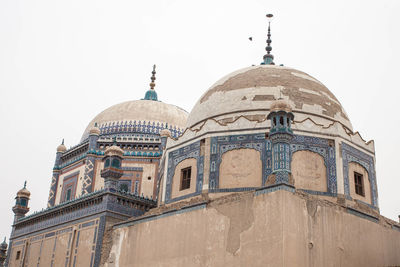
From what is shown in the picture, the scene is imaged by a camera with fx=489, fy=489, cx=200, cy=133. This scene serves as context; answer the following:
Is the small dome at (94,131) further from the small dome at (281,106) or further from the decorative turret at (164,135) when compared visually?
the small dome at (281,106)

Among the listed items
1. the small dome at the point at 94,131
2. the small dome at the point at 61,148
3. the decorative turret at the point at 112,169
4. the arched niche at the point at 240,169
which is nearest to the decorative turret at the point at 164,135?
the small dome at the point at 94,131

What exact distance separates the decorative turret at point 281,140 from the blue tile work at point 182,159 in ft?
12.1

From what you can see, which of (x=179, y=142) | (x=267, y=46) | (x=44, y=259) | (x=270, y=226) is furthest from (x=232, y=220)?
(x=267, y=46)

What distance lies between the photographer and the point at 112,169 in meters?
18.0

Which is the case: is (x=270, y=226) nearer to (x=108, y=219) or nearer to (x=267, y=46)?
(x=108, y=219)

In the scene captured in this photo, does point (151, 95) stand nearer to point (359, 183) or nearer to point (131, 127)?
point (131, 127)

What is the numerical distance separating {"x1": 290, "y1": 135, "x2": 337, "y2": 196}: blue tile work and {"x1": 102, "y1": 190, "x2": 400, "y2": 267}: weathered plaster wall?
198 centimetres

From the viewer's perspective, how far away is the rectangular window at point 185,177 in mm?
17297

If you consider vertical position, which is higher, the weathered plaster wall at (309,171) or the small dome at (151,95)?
the small dome at (151,95)

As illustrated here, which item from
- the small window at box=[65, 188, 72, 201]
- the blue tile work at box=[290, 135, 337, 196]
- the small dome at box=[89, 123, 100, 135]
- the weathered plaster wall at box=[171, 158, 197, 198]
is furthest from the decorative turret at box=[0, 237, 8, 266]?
the blue tile work at box=[290, 135, 337, 196]

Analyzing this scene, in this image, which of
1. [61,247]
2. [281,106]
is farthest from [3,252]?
[281,106]

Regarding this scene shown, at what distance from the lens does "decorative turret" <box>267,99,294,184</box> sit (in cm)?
1287

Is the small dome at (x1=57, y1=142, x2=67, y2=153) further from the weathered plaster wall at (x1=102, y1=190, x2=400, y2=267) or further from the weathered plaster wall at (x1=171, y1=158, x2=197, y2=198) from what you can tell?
the weathered plaster wall at (x1=102, y1=190, x2=400, y2=267)

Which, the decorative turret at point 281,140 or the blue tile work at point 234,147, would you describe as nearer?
the decorative turret at point 281,140
